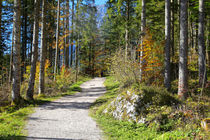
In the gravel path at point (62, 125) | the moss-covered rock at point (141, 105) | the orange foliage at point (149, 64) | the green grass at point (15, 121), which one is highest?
the orange foliage at point (149, 64)

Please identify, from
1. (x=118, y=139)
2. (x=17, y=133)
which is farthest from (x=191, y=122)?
(x=17, y=133)

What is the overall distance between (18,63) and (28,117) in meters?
3.33

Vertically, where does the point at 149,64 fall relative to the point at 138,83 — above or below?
above

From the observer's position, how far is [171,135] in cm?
400

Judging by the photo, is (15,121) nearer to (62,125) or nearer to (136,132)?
(62,125)

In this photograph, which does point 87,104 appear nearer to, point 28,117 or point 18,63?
point 28,117

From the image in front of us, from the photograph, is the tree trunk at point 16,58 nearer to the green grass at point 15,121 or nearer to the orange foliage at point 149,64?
the green grass at point 15,121

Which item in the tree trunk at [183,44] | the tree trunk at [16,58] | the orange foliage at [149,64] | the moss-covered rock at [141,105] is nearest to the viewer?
the moss-covered rock at [141,105]

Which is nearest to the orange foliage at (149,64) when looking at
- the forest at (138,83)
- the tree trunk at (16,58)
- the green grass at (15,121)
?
the forest at (138,83)

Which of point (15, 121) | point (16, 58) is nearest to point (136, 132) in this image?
point (15, 121)

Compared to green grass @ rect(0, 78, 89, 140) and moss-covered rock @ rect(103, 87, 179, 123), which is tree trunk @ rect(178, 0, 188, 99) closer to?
moss-covered rock @ rect(103, 87, 179, 123)

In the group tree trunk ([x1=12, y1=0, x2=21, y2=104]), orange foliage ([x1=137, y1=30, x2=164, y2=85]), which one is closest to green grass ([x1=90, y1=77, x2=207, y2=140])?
orange foliage ([x1=137, y1=30, x2=164, y2=85])

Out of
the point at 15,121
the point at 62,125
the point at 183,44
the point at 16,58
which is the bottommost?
the point at 62,125

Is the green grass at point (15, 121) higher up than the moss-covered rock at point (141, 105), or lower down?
lower down
